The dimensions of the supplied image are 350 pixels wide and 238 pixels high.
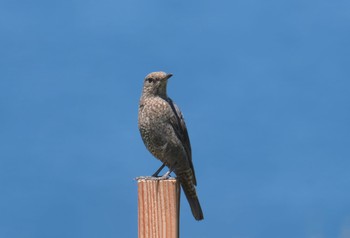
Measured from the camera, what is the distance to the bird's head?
5.51m

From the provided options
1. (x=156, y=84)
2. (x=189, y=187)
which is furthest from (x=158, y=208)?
(x=156, y=84)

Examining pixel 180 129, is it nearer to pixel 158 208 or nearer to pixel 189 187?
pixel 189 187

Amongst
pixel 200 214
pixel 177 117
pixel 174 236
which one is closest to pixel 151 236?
pixel 174 236

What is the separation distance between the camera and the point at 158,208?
371cm

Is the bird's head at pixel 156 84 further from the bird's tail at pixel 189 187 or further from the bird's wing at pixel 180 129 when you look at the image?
the bird's tail at pixel 189 187

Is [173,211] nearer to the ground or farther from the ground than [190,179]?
nearer to the ground

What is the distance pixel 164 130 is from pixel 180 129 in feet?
0.59

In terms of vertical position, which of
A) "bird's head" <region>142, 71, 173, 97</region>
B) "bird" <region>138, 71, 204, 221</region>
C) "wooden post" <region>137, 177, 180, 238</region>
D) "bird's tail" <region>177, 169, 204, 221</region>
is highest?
"bird's head" <region>142, 71, 173, 97</region>

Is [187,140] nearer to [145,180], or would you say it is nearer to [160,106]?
[160,106]

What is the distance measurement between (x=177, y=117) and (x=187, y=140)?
0.24 m

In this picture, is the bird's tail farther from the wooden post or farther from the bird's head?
the wooden post

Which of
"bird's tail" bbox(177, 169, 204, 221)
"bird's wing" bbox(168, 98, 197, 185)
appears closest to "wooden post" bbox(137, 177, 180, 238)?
"bird's tail" bbox(177, 169, 204, 221)

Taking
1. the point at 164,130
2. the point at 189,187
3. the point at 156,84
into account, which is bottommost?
the point at 189,187

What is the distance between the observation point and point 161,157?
565 centimetres
